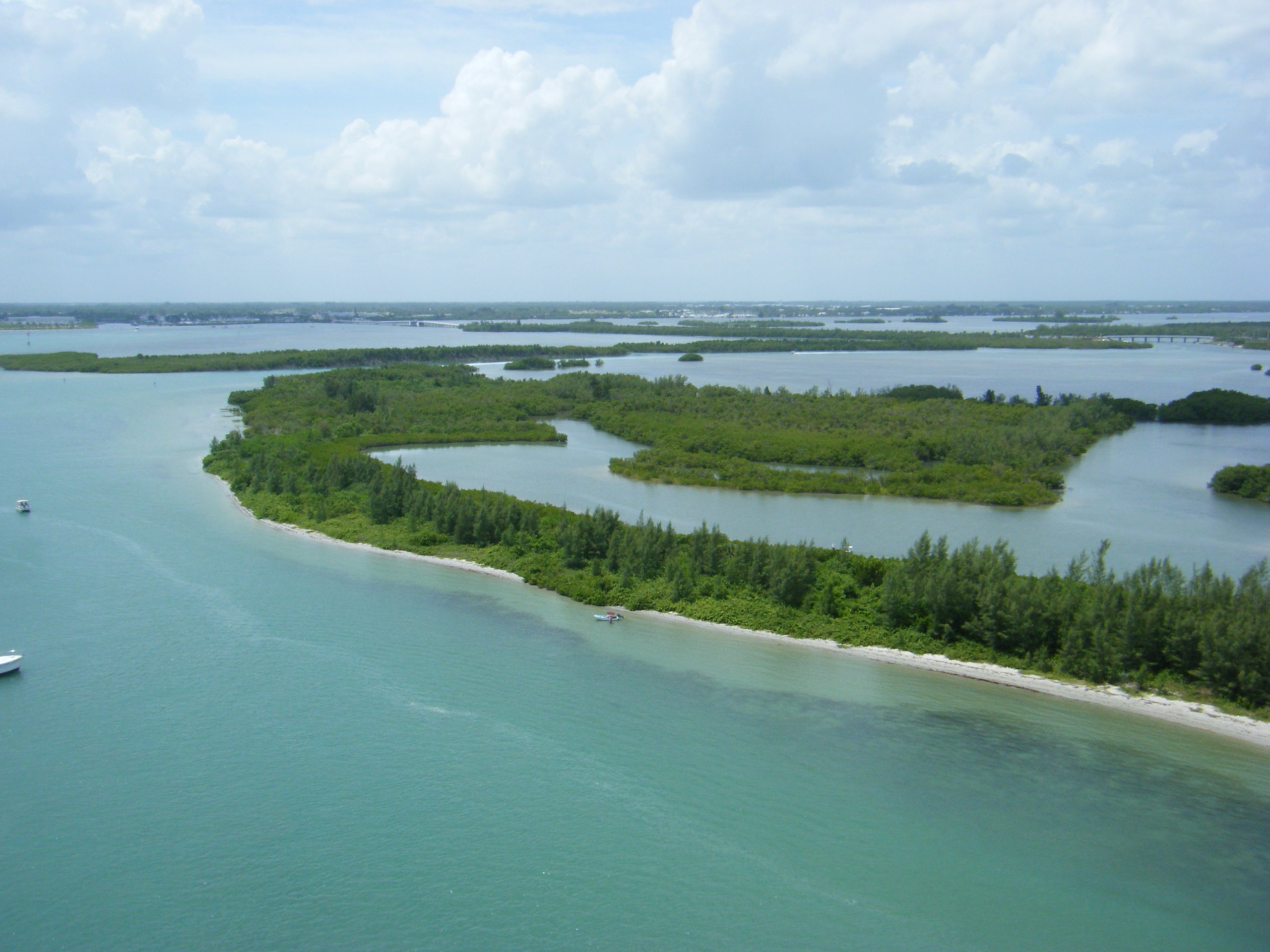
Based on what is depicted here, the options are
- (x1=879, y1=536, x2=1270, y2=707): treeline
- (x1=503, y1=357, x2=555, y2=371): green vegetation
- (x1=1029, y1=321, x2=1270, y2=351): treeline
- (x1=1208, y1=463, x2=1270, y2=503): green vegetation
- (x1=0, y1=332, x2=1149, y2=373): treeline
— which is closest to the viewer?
(x1=879, y1=536, x2=1270, y2=707): treeline

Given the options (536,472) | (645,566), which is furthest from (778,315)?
(645,566)

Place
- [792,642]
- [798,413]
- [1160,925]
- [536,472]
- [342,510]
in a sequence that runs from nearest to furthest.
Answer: [1160,925] → [792,642] → [342,510] → [536,472] → [798,413]

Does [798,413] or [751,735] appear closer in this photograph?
[751,735]

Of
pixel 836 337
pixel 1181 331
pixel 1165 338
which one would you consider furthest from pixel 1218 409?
pixel 1165 338

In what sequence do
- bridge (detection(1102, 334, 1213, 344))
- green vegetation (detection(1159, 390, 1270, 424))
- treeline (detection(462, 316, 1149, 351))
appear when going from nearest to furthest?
green vegetation (detection(1159, 390, 1270, 424)), treeline (detection(462, 316, 1149, 351)), bridge (detection(1102, 334, 1213, 344))

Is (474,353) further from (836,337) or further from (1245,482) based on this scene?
(1245,482)

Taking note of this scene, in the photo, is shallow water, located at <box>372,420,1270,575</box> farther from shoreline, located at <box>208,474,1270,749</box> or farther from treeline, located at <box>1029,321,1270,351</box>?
treeline, located at <box>1029,321,1270,351</box>

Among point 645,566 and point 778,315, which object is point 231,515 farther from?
A: point 778,315

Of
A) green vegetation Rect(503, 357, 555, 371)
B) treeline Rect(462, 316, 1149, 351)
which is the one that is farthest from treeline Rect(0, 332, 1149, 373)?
green vegetation Rect(503, 357, 555, 371)
